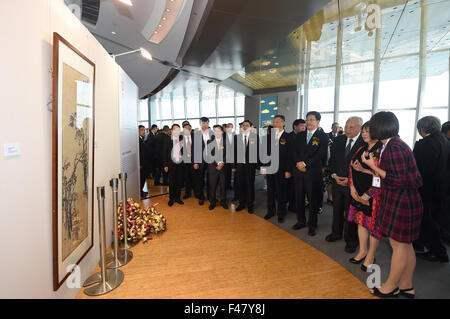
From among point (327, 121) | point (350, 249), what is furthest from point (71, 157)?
point (327, 121)

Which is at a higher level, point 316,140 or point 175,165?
point 316,140

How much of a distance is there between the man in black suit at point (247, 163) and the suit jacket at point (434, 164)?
2.37 metres

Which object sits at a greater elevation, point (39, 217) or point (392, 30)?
point (392, 30)

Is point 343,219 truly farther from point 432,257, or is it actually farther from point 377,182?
point 377,182

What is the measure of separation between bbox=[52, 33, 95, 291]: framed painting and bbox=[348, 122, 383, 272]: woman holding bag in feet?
8.43

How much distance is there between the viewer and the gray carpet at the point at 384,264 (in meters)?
2.00

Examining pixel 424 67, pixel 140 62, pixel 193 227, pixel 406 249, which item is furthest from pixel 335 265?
pixel 140 62

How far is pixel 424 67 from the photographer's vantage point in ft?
13.2

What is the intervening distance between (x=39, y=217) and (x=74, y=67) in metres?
1.14

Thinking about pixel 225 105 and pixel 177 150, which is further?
pixel 225 105

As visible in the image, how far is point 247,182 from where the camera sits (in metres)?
4.23

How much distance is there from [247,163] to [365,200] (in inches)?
87.8

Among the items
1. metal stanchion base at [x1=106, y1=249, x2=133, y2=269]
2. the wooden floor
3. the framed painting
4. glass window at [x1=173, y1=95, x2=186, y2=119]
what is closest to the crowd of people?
the wooden floor
